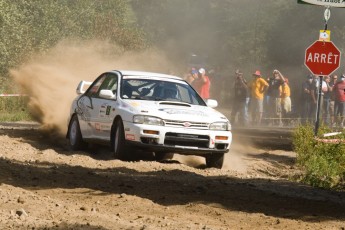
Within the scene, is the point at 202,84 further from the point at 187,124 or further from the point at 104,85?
the point at 187,124

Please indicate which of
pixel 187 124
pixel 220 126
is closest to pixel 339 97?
pixel 220 126

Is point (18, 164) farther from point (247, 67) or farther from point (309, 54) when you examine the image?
point (247, 67)

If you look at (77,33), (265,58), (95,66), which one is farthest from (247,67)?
(95,66)

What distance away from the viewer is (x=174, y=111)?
634 inches

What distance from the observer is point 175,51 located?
83688mm

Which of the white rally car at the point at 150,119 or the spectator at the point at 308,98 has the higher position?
the spectator at the point at 308,98

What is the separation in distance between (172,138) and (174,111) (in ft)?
1.60

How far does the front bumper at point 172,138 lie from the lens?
15.8 meters

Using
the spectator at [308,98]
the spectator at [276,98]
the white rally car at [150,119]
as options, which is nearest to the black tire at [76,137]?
the white rally car at [150,119]

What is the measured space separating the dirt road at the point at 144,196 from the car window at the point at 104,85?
1121 millimetres

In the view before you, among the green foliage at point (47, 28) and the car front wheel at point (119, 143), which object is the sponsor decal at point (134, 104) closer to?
the car front wheel at point (119, 143)

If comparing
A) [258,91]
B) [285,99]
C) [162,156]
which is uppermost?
[258,91]

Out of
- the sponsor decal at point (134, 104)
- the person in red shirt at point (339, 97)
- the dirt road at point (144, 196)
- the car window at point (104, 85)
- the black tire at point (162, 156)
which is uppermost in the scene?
the person in red shirt at point (339, 97)

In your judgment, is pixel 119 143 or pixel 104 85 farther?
pixel 104 85
